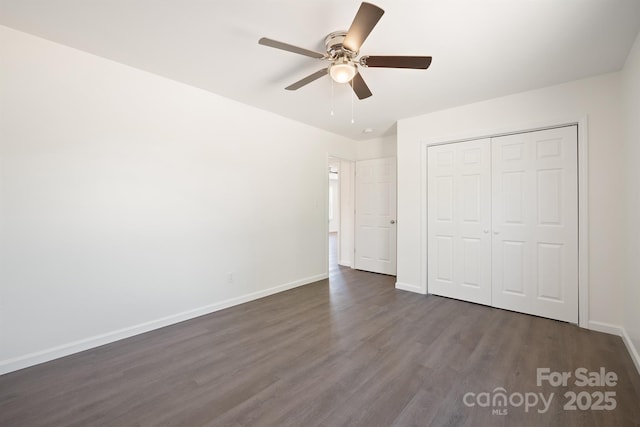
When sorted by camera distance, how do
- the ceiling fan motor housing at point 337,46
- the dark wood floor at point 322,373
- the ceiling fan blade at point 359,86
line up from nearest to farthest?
the dark wood floor at point 322,373 → the ceiling fan motor housing at point 337,46 → the ceiling fan blade at point 359,86

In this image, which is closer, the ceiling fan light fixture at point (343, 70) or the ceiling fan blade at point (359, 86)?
the ceiling fan light fixture at point (343, 70)

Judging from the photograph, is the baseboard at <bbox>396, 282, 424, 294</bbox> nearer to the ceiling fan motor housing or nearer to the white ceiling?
the white ceiling

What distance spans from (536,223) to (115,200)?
4.38 meters

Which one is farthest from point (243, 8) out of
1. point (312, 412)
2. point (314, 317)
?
point (314, 317)

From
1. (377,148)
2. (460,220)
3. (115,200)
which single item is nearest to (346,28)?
(115,200)

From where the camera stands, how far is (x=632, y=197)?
7.65 ft

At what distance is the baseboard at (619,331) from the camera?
225 cm

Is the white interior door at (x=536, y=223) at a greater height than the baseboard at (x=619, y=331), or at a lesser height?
greater

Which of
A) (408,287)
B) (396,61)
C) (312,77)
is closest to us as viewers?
(396,61)

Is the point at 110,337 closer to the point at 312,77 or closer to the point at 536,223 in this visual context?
the point at 312,77

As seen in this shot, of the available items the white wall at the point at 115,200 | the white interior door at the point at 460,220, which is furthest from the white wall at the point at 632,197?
the white wall at the point at 115,200

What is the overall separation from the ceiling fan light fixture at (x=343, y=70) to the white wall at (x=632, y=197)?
2185 millimetres

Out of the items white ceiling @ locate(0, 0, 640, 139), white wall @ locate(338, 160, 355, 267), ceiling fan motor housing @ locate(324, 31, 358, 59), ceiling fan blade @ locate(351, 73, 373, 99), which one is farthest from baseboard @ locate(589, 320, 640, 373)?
white wall @ locate(338, 160, 355, 267)

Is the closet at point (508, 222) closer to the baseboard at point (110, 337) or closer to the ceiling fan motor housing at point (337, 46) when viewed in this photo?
the ceiling fan motor housing at point (337, 46)
